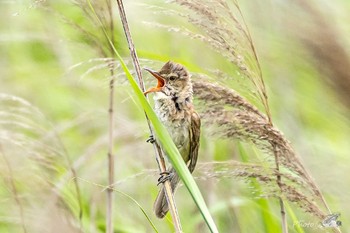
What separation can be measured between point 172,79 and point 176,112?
0.55 feet

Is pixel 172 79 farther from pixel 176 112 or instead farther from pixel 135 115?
pixel 135 115

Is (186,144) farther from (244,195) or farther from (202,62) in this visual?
(202,62)

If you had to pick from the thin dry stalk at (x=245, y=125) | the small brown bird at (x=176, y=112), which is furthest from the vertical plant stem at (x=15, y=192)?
the thin dry stalk at (x=245, y=125)

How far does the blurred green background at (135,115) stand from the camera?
2.21 meters

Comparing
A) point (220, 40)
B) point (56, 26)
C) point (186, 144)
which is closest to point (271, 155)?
point (220, 40)

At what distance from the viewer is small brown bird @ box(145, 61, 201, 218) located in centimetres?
308

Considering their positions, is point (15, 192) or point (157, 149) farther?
point (15, 192)

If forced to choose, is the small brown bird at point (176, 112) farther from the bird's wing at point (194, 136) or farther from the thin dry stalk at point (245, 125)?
the thin dry stalk at point (245, 125)

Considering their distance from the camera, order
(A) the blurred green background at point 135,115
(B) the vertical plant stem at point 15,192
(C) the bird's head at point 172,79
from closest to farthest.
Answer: (A) the blurred green background at point 135,115
(B) the vertical plant stem at point 15,192
(C) the bird's head at point 172,79

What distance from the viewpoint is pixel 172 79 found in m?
3.09

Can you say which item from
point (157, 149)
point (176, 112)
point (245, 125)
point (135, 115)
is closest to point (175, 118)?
point (176, 112)

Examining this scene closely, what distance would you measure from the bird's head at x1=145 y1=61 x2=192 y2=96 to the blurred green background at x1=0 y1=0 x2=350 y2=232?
6 cm

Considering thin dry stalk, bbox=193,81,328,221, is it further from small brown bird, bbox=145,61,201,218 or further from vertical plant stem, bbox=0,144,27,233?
vertical plant stem, bbox=0,144,27,233

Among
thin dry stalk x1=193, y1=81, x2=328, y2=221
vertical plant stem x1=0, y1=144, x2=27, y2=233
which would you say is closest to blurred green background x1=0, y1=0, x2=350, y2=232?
vertical plant stem x1=0, y1=144, x2=27, y2=233
